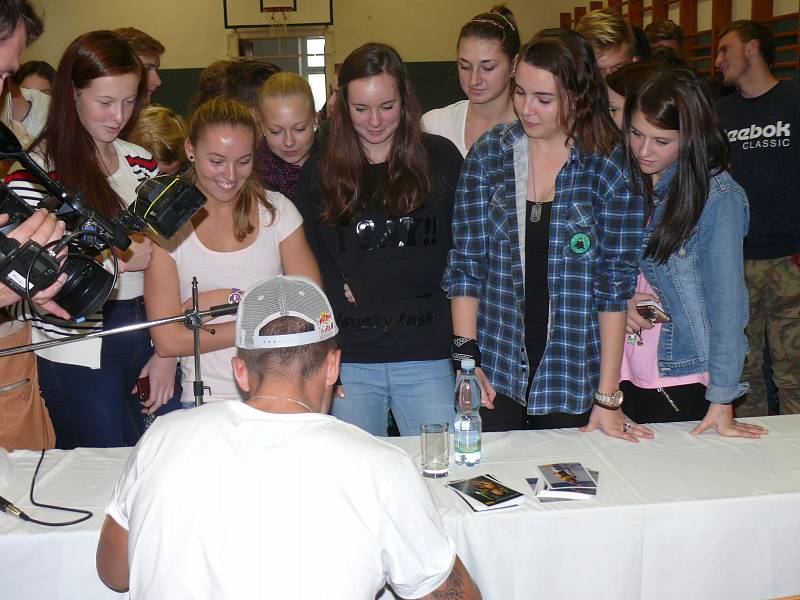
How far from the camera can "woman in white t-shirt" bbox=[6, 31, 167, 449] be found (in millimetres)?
2088

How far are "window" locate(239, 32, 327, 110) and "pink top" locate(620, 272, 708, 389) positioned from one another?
9069 millimetres

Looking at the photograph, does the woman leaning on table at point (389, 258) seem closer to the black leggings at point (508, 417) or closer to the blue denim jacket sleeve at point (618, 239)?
the black leggings at point (508, 417)

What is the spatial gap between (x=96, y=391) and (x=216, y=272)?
0.47 metres

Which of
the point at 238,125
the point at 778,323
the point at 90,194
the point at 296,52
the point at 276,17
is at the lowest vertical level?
the point at 778,323

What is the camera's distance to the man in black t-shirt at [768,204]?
343 centimetres

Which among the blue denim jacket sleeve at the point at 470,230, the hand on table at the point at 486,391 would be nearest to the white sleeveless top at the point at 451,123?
the blue denim jacket sleeve at the point at 470,230

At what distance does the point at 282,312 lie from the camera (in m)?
1.24

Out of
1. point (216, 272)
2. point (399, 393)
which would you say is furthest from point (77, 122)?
point (399, 393)

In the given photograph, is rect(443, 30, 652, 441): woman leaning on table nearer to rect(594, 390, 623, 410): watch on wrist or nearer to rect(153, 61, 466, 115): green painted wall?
rect(594, 390, 623, 410): watch on wrist

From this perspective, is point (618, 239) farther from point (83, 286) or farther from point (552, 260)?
point (83, 286)

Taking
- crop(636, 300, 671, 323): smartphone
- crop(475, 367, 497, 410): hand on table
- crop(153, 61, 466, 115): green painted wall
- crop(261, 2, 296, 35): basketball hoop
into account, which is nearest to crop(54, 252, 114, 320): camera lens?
crop(475, 367, 497, 410): hand on table

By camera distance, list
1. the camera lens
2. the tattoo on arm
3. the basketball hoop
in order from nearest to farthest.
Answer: the tattoo on arm, the camera lens, the basketball hoop

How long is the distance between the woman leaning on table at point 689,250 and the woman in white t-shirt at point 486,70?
64 cm

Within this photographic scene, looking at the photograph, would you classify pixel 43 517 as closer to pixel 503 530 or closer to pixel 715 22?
pixel 503 530
